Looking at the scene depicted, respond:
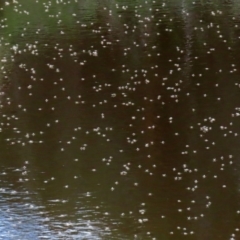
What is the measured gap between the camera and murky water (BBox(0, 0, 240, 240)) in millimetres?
3734

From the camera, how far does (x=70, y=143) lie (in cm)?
442

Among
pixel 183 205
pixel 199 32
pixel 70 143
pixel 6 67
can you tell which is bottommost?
pixel 183 205

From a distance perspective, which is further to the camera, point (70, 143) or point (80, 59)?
point (80, 59)

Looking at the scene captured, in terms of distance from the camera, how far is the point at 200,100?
4.71 meters

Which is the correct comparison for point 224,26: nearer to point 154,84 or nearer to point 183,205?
point 154,84

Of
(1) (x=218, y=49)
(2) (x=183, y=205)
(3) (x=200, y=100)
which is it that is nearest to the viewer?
(2) (x=183, y=205)

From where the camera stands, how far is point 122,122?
14.9 feet

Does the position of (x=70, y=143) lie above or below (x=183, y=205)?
above

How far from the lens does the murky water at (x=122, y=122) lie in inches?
147

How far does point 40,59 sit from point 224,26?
2110mm

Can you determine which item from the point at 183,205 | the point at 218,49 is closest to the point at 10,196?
the point at 183,205

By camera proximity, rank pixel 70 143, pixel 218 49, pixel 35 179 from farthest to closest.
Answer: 1. pixel 218 49
2. pixel 70 143
3. pixel 35 179

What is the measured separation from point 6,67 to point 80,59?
2.61 ft

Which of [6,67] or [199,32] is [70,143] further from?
[199,32]
